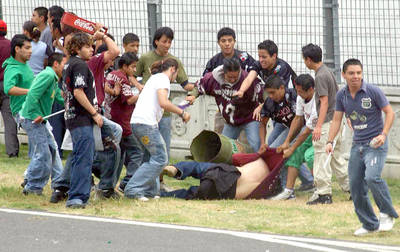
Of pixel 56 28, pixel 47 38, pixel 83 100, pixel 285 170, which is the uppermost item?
pixel 56 28

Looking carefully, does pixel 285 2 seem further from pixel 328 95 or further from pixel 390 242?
pixel 390 242

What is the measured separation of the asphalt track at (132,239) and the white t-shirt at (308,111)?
2501 mm

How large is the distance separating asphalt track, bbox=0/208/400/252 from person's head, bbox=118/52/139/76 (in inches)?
98.9

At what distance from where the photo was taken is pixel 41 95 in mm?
10773

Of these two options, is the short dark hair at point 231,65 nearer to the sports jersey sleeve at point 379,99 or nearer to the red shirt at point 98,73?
the red shirt at point 98,73

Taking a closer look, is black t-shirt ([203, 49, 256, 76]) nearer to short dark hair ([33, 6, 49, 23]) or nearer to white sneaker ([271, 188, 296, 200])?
white sneaker ([271, 188, 296, 200])

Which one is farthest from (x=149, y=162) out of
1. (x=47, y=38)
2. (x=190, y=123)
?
(x=47, y=38)

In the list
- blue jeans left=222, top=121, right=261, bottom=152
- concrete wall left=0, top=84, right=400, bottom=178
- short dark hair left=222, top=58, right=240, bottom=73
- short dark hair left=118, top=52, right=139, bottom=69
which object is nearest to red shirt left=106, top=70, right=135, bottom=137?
short dark hair left=118, top=52, right=139, bottom=69

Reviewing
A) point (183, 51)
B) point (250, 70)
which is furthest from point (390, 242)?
point (183, 51)

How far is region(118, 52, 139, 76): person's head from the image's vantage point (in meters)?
11.3

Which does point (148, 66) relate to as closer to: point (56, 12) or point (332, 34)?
point (56, 12)

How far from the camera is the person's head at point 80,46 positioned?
1009 cm

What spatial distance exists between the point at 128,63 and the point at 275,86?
168 cm

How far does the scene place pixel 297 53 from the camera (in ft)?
43.5
